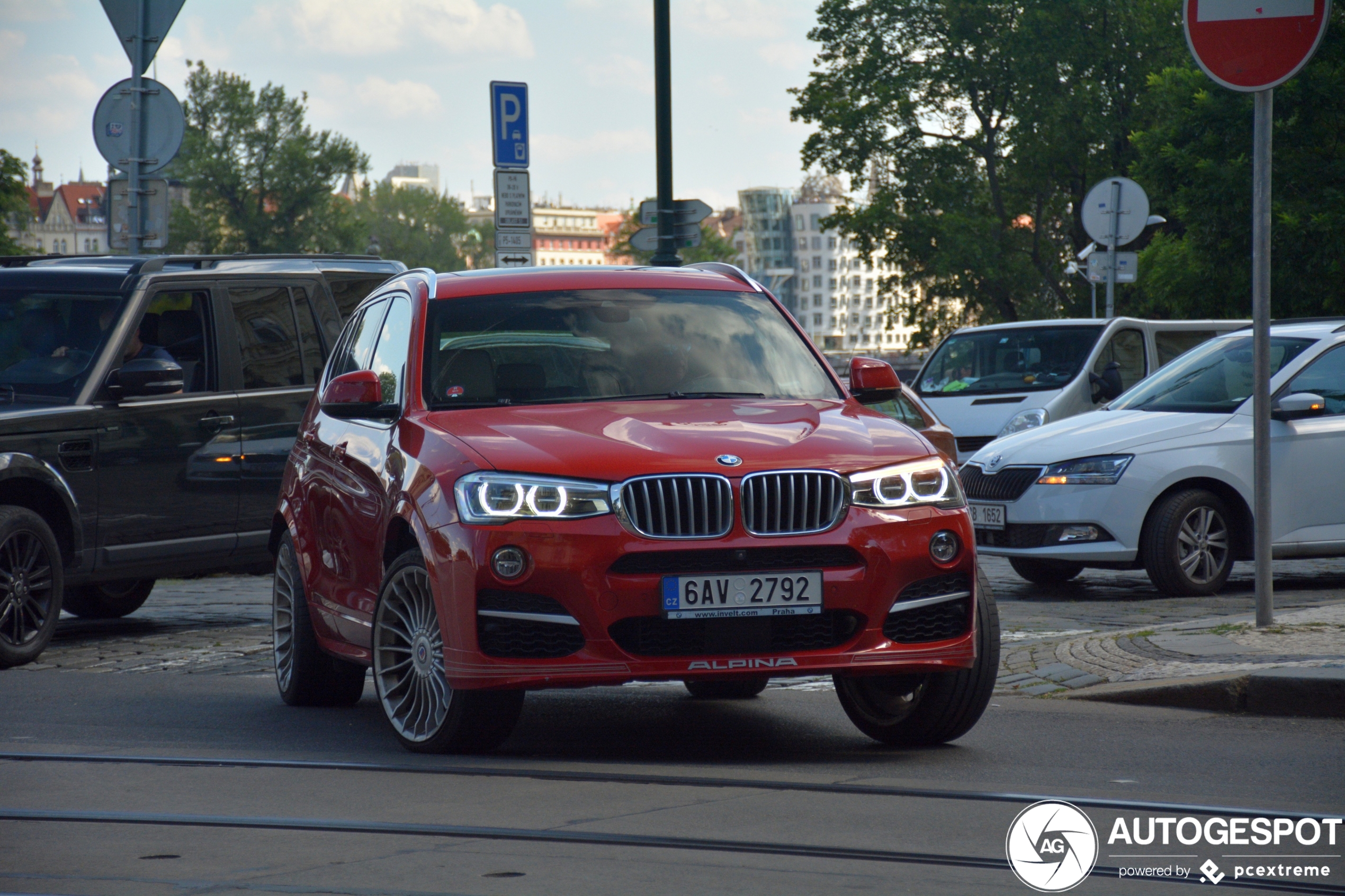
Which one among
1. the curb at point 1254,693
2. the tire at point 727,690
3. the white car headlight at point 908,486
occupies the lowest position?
the tire at point 727,690

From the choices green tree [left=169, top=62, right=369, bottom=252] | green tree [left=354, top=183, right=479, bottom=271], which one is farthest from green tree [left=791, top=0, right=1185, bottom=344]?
green tree [left=354, top=183, right=479, bottom=271]

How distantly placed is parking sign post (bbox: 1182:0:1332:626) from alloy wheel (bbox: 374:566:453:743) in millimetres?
4190

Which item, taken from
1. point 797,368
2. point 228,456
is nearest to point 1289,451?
point 797,368

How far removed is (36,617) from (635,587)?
189 inches

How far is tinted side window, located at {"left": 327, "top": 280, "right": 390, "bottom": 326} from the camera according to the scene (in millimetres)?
11578

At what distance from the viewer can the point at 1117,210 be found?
19922 mm

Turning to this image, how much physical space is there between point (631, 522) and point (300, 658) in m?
2.61

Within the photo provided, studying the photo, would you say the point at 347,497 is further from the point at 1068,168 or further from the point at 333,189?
the point at 333,189

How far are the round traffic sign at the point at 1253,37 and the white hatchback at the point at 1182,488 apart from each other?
9.79 feet

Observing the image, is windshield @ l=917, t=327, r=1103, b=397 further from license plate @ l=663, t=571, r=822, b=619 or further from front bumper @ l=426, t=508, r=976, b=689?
license plate @ l=663, t=571, r=822, b=619

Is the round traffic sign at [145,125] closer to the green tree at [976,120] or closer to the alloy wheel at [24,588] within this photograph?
the alloy wheel at [24,588]

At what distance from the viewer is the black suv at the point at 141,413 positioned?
365 inches

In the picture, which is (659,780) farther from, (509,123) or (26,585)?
(509,123)

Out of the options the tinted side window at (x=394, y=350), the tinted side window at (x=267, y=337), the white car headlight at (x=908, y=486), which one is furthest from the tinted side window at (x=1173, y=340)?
the white car headlight at (x=908, y=486)
